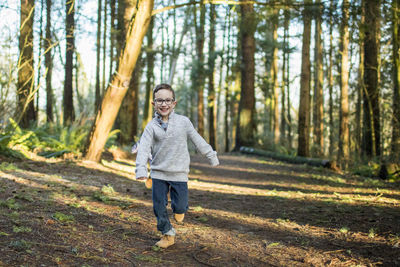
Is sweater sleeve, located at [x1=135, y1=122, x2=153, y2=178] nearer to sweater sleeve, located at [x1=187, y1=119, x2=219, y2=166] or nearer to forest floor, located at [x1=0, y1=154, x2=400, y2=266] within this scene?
sweater sleeve, located at [x1=187, y1=119, x2=219, y2=166]

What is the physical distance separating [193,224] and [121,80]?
4.92 metres

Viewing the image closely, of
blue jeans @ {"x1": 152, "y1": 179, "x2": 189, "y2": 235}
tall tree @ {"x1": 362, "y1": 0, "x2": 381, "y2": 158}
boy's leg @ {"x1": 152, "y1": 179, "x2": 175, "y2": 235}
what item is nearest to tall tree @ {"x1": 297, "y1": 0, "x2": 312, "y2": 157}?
tall tree @ {"x1": 362, "y1": 0, "x2": 381, "y2": 158}

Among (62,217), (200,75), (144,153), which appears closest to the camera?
(144,153)

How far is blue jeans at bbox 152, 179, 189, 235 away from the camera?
3979mm

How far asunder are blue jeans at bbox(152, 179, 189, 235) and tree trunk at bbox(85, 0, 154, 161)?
17.9ft

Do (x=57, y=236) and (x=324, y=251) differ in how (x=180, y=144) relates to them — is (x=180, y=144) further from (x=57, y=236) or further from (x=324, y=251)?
(x=324, y=251)

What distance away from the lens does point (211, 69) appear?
955 inches

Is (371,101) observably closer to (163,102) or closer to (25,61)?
(25,61)

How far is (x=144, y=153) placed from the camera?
3881mm

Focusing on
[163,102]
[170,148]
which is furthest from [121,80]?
[170,148]

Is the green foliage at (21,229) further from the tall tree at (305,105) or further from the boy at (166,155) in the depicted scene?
the tall tree at (305,105)

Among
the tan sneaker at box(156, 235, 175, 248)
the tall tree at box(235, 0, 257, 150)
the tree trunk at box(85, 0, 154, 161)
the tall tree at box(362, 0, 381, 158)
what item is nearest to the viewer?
the tan sneaker at box(156, 235, 175, 248)

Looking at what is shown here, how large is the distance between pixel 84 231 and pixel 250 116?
15.3 m

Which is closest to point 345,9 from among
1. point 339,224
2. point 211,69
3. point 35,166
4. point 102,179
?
point 339,224
